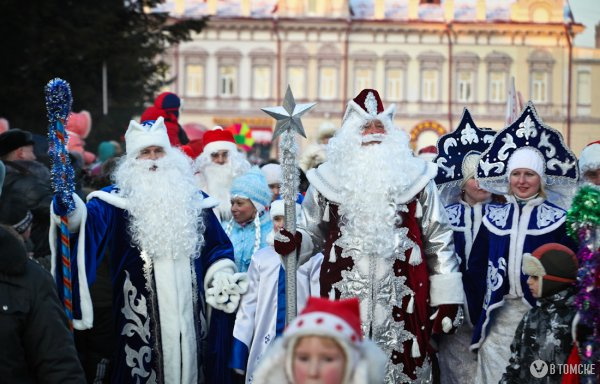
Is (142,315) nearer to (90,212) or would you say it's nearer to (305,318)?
(90,212)

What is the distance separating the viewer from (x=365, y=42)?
209 ft

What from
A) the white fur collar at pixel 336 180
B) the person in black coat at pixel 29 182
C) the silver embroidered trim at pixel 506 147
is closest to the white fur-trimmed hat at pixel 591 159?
the silver embroidered trim at pixel 506 147

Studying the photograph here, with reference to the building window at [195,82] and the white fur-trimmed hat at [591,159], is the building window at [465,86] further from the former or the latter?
the white fur-trimmed hat at [591,159]

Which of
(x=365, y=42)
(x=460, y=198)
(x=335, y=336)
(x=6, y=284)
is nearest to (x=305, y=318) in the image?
(x=335, y=336)

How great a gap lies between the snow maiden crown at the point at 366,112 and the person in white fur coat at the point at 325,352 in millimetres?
3133

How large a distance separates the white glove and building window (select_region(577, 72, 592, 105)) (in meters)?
48.0

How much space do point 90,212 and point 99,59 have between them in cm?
1623

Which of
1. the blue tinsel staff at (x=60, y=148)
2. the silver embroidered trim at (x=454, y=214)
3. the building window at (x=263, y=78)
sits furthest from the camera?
the building window at (x=263, y=78)

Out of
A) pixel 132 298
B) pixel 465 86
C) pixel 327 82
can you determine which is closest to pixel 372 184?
pixel 132 298

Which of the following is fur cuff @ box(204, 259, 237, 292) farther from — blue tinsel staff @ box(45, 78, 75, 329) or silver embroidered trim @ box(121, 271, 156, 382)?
blue tinsel staff @ box(45, 78, 75, 329)

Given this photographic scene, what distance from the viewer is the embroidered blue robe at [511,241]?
7152mm

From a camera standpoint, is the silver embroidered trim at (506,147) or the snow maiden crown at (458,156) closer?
the silver embroidered trim at (506,147)

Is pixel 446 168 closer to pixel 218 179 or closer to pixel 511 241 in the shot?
pixel 511 241

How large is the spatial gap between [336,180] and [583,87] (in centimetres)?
5211
